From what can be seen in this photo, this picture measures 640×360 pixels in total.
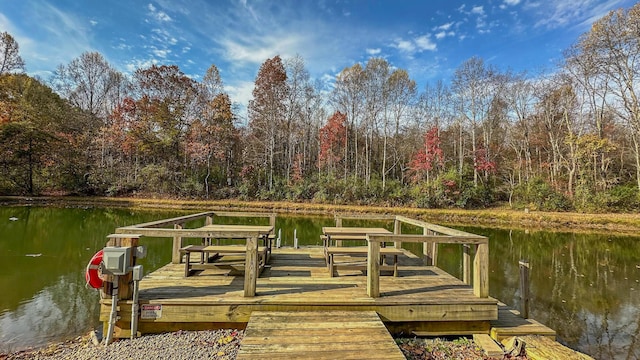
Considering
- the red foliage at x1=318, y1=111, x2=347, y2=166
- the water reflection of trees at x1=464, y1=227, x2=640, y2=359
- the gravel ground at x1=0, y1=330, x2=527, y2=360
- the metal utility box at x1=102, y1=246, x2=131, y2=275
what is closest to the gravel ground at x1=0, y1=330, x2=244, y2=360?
the gravel ground at x1=0, y1=330, x2=527, y2=360

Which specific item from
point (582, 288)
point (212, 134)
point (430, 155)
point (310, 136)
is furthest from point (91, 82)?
point (582, 288)

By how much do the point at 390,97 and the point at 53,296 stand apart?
79.2 ft

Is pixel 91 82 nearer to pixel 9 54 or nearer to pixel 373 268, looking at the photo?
pixel 9 54

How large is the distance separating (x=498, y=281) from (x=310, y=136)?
2316 cm

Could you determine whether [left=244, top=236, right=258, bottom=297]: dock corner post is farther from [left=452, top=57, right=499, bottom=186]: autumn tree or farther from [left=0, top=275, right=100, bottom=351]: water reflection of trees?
[left=452, top=57, right=499, bottom=186]: autumn tree

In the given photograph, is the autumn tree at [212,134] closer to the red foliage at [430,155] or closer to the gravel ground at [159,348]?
the red foliage at [430,155]

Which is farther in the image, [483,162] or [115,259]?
[483,162]

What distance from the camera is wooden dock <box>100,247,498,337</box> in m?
3.38

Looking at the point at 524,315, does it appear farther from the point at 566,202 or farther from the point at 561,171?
the point at 561,171

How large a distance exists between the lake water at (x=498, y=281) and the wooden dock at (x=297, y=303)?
1447 mm

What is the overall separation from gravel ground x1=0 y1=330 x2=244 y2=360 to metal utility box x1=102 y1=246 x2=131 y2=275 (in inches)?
30.1

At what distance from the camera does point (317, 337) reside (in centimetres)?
285

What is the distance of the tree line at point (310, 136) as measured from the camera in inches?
835

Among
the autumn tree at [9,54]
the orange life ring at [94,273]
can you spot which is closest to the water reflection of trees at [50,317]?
the orange life ring at [94,273]
